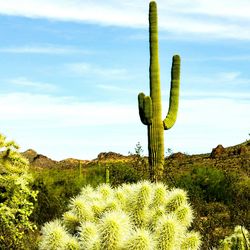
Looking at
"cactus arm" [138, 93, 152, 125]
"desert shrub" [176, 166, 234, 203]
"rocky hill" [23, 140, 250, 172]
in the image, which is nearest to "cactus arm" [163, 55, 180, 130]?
"cactus arm" [138, 93, 152, 125]

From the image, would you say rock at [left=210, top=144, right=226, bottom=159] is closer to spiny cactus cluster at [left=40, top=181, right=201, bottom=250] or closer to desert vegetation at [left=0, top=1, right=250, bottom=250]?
desert vegetation at [left=0, top=1, right=250, bottom=250]

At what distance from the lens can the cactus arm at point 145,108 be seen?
17312 mm

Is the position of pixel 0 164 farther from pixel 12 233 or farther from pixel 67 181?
pixel 67 181

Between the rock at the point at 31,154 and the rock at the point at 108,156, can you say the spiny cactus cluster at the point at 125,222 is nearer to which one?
the rock at the point at 31,154

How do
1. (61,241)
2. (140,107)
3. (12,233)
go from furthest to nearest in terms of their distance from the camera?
(140,107) < (12,233) < (61,241)

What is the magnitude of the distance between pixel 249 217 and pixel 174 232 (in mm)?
7395

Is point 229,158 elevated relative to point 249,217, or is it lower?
elevated

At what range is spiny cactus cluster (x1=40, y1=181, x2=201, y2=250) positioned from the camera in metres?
5.23

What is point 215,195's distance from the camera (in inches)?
739

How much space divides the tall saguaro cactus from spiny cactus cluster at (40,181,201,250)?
995 centimetres

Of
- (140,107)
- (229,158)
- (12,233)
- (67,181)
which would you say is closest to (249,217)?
(12,233)

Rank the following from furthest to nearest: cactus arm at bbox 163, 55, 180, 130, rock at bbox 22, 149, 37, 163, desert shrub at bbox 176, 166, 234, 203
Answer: rock at bbox 22, 149, 37, 163 → cactus arm at bbox 163, 55, 180, 130 → desert shrub at bbox 176, 166, 234, 203

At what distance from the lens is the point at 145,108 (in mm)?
17484

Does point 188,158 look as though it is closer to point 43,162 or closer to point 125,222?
point 43,162
